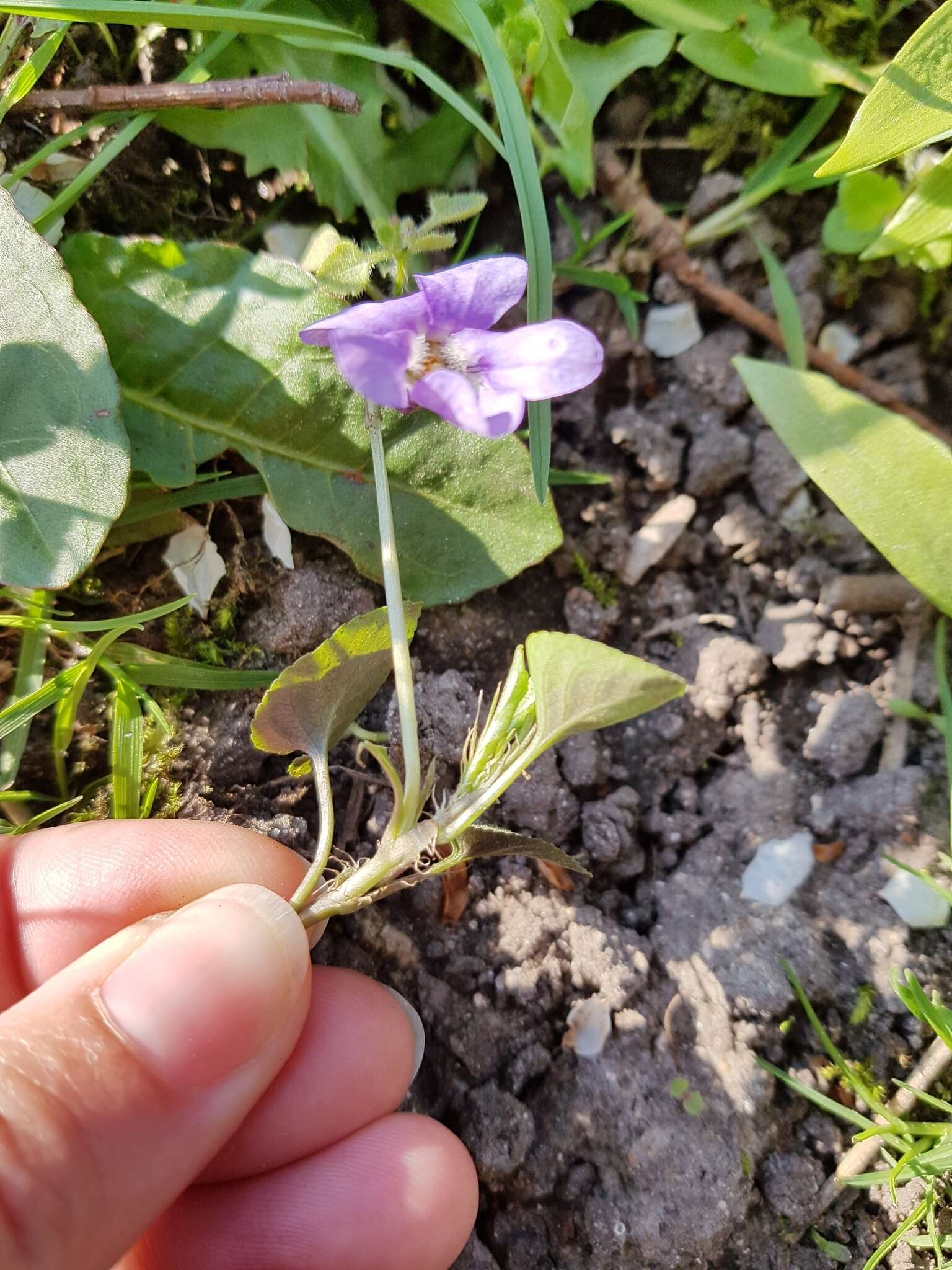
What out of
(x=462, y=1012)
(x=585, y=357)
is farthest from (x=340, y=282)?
(x=462, y=1012)

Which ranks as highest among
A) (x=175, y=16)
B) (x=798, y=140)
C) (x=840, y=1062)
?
(x=175, y=16)

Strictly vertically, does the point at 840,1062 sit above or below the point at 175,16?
below

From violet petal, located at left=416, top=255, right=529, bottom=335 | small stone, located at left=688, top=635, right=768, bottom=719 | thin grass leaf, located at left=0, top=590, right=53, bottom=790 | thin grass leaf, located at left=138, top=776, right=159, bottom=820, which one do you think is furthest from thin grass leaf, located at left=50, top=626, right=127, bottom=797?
small stone, located at left=688, top=635, right=768, bottom=719

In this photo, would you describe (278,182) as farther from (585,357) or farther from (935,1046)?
(935,1046)

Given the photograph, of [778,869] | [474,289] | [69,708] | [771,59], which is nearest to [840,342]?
[771,59]

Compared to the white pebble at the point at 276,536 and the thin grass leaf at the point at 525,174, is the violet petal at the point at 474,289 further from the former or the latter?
the white pebble at the point at 276,536

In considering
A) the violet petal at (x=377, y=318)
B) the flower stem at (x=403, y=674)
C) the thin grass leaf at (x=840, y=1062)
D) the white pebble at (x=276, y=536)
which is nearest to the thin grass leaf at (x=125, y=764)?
the white pebble at (x=276, y=536)

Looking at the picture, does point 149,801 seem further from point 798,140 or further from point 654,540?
point 798,140
